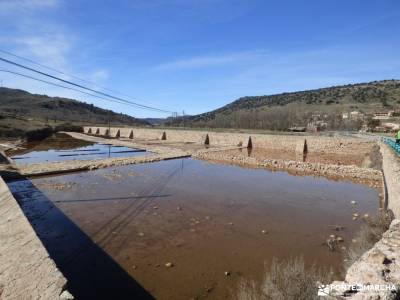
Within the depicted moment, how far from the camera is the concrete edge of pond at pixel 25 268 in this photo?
13.2 feet

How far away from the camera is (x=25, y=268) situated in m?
4.57

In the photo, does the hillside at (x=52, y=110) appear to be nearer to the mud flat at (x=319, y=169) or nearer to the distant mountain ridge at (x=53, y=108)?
the distant mountain ridge at (x=53, y=108)

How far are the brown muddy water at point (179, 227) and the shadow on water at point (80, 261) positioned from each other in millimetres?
23

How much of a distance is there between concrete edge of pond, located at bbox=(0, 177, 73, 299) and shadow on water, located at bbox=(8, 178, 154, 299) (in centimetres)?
131

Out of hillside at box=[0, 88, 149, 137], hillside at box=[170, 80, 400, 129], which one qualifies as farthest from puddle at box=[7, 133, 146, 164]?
hillside at box=[0, 88, 149, 137]

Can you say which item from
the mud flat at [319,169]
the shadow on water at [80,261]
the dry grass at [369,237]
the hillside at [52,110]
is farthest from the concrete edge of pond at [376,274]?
the hillside at [52,110]

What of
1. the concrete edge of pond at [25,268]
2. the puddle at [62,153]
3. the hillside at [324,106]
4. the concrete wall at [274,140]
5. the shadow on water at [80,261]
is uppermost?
the hillside at [324,106]

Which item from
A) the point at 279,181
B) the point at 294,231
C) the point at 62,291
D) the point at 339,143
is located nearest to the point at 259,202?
the point at 294,231

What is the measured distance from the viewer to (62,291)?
398 centimetres

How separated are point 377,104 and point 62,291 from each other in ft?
277

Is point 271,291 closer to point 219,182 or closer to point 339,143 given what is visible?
point 219,182

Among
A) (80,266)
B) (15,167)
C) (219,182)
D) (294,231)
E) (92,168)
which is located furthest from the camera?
(92,168)

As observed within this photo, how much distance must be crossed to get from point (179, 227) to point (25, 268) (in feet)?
17.4

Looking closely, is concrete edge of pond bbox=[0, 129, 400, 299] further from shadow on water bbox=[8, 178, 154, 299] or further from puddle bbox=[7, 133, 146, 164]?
puddle bbox=[7, 133, 146, 164]
